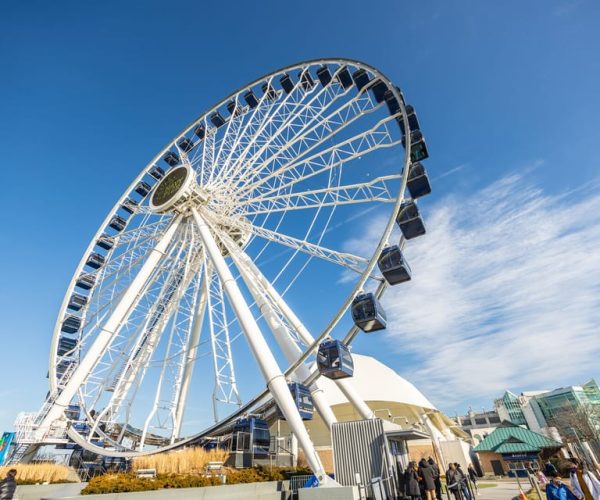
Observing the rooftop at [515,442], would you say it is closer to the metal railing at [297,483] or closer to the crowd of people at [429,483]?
the crowd of people at [429,483]

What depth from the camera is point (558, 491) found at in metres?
6.23

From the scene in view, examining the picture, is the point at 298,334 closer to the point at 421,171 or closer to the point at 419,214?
the point at 419,214

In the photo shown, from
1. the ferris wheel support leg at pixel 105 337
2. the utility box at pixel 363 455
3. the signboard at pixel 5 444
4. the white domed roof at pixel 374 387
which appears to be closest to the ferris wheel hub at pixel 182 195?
the ferris wheel support leg at pixel 105 337

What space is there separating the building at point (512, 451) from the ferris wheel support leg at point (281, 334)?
26.4 metres

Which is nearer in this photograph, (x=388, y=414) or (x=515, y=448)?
(x=388, y=414)

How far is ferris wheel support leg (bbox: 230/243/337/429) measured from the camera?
15078 millimetres

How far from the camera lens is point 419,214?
16.4 metres

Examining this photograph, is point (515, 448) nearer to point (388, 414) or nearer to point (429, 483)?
point (388, 414)

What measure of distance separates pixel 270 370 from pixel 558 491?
8.92 m

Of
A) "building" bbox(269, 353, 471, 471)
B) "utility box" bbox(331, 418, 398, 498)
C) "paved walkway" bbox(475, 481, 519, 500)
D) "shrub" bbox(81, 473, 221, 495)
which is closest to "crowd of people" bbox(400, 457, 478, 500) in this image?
"utility box" bbox(331, 418, 398, 498)

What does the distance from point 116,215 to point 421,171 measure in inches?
835

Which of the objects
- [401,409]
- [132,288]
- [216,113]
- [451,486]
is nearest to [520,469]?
[401,409]

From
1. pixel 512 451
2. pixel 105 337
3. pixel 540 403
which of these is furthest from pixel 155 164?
pixel 540 403

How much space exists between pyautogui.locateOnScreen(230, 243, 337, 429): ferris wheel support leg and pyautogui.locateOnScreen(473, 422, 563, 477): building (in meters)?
26.4
